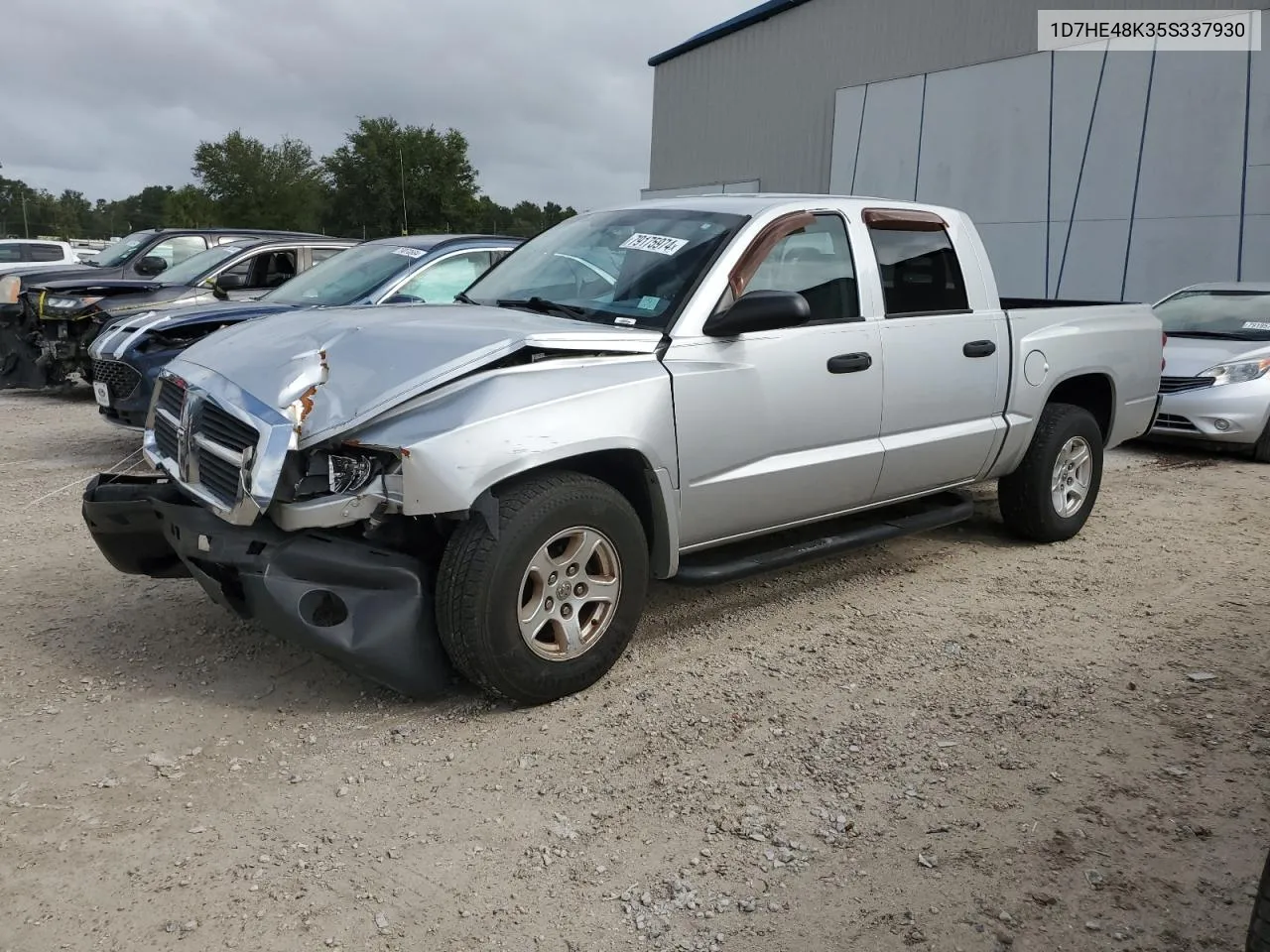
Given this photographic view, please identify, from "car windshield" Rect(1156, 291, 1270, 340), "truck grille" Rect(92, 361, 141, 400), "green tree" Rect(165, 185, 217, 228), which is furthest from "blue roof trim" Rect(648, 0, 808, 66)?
"green tree" Rect(165, 185, 217, 228)

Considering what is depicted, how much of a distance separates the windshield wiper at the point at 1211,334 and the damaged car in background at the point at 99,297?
831 centimetres

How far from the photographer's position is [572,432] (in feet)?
11.5

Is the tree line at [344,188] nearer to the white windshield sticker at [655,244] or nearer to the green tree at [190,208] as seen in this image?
the green tree at [190,208]

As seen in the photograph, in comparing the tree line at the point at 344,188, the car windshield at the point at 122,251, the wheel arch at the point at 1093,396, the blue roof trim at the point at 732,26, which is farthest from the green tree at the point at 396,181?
the wheel arch at the point at 1093,396

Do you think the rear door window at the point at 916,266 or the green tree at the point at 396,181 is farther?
the green tree at the point at 396,181

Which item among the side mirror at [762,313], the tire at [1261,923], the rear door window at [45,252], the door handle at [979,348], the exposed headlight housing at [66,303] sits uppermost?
the rear door window at [45,252]

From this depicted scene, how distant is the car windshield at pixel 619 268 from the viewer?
162 inches

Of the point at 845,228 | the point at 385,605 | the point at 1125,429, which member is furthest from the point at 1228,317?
the point at 385,605

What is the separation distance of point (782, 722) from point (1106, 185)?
1484 cm

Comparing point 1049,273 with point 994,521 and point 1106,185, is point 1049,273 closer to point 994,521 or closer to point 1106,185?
point 1106,185

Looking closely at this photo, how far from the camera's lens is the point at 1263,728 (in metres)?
3.65

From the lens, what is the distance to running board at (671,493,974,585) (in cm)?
411

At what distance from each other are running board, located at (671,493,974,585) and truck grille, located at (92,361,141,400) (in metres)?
4.45

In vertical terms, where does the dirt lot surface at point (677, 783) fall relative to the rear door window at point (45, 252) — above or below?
below
